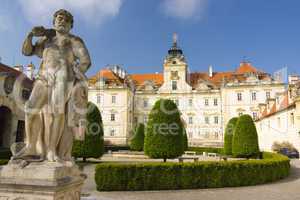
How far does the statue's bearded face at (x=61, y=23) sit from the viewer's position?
3598 millimetres

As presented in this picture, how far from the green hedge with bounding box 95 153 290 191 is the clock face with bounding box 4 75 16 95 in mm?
13001

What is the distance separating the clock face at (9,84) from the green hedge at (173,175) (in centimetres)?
1300

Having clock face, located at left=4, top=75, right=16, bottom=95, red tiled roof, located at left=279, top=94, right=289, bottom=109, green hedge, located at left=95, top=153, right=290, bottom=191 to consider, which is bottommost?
green hedge, located at left=95, top=153, right=290, bottom=191

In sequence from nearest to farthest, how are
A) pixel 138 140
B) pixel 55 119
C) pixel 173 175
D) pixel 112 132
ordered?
pixel 55 119 < pixel 173 175 < pixel 138 140 < pixel 112 132

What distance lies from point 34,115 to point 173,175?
6897 millimetres

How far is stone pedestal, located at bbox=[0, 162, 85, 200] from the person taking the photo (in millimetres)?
2908

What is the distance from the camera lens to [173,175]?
937cm

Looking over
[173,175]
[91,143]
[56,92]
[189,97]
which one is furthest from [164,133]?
[189,97]

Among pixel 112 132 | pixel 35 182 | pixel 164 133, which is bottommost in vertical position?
pixel 112 132

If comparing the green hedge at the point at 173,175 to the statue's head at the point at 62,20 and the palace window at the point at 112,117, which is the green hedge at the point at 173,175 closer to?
the statue's head at the point at 62,20

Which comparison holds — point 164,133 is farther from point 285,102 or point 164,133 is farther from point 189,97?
point 189,97

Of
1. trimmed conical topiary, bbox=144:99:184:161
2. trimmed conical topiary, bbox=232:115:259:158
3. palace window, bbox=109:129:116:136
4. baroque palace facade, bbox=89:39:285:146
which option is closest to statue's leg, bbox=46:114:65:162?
trimmed conical topiary, bbox=144:99:184:161

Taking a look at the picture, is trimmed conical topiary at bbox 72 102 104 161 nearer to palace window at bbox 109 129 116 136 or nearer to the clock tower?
palace window at bbox 109 129 116 136

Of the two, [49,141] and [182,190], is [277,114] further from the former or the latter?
[49,141]
